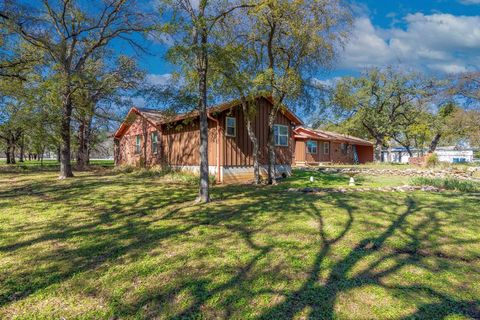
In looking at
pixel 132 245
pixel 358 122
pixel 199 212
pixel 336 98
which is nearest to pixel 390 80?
pixel 358 122

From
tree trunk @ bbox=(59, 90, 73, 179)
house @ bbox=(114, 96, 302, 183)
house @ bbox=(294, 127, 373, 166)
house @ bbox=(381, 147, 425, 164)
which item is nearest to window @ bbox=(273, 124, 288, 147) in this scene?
house @ bbox=(114, 96, 302, 183)

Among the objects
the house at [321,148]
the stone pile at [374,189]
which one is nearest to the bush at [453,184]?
the stone pile at [374,189]

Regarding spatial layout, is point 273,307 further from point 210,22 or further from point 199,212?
point 210,22

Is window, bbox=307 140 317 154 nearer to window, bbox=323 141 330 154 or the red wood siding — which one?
window, bbox=323 141 330 154

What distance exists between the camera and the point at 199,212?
6.85 metres

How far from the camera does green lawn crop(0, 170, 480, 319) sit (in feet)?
9.51

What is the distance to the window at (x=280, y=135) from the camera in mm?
15922

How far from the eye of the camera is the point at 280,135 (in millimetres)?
16156

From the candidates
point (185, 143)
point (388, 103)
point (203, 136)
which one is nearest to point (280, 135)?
point (185, 143)

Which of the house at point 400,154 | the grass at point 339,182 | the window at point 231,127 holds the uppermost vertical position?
the window at point 231,127

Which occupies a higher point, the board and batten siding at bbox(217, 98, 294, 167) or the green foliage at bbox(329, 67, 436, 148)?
the green foliage at bbox(329, 67, 436, 148)

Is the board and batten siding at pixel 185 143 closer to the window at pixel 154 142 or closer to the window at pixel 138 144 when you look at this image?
the window at pixel 154 142

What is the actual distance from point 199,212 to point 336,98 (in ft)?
26.0

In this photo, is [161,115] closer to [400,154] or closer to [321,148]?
[321,148]
